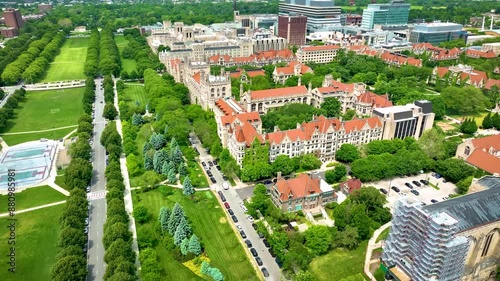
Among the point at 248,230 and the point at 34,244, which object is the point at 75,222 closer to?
the point at 34,244

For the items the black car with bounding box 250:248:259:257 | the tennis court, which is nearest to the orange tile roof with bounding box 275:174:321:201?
the black car with bounding box 250:248:259:257

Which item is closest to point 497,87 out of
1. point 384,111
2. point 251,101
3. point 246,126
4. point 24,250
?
point 384,111

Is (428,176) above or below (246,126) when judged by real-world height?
below

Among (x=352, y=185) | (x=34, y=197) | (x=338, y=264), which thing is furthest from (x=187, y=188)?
(x=352, y=185)

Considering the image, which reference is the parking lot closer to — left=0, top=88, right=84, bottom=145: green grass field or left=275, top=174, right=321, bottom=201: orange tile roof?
left=275, top=174, right=321, bottom=201: orange tile roof

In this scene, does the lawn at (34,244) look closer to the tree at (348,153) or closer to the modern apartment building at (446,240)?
the modern apartment building at (446,240)

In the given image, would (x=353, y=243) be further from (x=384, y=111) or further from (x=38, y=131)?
(x=38, y=131)
